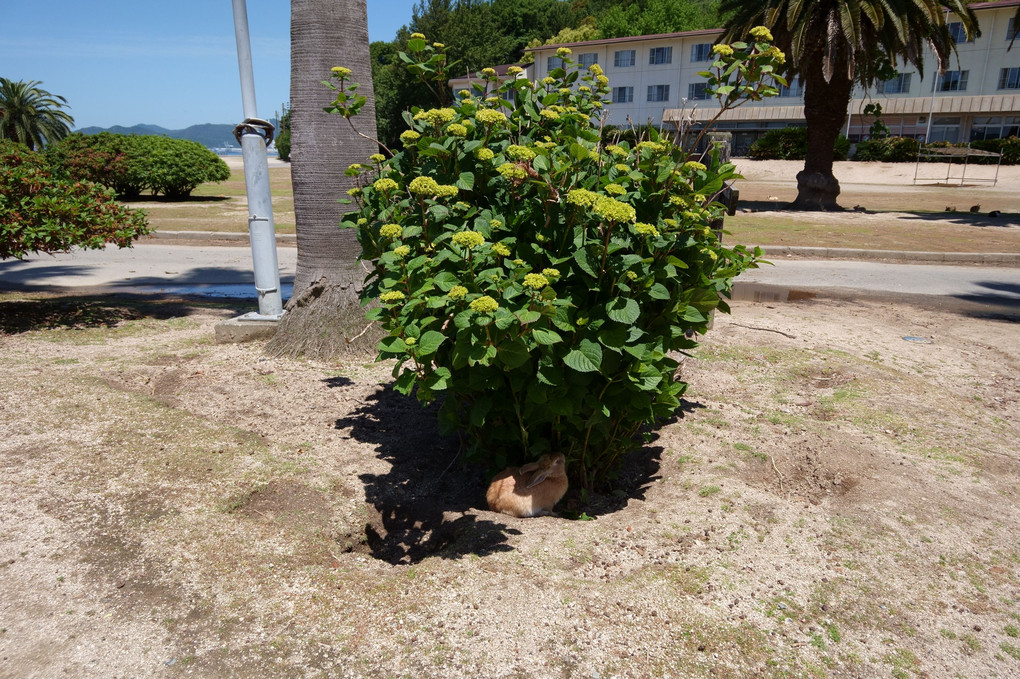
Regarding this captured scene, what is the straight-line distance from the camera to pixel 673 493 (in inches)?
147

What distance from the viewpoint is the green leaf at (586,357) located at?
2.92 m

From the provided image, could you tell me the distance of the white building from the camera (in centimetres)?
4378

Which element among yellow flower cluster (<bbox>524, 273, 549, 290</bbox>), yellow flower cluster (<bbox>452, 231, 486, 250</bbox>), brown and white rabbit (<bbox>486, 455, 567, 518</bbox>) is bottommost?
brown and white rabbit (<bbox>486, 455, 567, 518</bbox>)

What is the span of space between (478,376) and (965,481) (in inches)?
106

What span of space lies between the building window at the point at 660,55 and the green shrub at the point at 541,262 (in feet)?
175

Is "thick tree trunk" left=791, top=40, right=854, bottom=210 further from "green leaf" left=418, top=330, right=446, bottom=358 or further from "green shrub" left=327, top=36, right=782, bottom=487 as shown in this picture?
"green leaf" left=418, top=330, right=446, bottom=358

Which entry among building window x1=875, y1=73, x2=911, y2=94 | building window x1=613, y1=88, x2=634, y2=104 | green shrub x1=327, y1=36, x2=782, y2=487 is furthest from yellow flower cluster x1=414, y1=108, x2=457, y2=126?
building window x1=613, y1=88, x2=634, y2=104

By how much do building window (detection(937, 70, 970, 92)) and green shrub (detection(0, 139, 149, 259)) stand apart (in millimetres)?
52573

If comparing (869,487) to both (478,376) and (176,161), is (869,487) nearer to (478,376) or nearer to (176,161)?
(478,376)

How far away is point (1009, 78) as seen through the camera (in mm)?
44094

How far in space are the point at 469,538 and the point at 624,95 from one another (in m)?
56.0

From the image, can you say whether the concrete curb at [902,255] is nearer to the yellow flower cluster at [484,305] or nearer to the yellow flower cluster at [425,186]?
the yellow flower cluster at [425,186]

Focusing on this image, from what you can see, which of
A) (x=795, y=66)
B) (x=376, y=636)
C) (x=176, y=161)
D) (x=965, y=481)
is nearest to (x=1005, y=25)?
(x=795, y=66)

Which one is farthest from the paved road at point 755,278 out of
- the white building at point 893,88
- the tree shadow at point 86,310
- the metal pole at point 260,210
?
the white building at point 893,88
